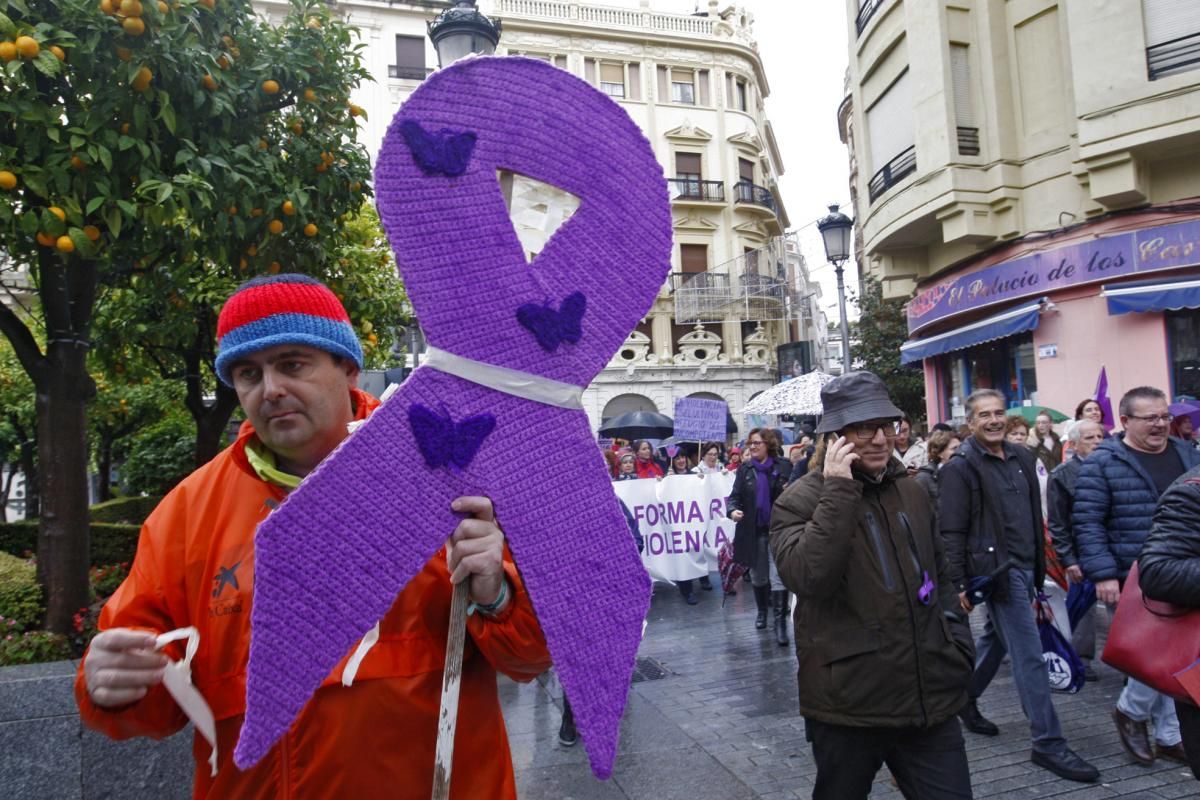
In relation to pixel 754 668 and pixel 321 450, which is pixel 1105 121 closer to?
pixel 754 668

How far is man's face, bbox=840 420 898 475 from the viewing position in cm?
304

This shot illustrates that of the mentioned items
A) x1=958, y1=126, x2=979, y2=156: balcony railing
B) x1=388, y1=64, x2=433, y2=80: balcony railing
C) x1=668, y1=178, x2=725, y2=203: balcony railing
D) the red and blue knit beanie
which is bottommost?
the red and blue knit beanie

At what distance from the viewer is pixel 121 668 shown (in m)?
1.56

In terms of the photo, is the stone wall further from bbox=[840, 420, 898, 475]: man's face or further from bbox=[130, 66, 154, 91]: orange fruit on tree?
bbox=[840, 420, 898, 475]: man's face

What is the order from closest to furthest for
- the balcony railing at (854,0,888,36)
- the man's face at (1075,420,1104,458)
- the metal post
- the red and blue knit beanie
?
Result: the red and blue knit beanie → the man's face at (1075,420,1104,458) → the metal post → the balcony railing at (854,0,888,36)

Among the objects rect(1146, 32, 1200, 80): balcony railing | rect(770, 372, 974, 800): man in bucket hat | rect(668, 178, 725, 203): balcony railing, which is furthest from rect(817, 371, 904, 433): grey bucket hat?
rect(668, 178, 725, 203): balcony railing

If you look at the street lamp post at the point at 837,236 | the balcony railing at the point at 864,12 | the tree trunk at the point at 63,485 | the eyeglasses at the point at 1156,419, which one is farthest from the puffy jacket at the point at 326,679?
the balcony railing at the point at 864,12

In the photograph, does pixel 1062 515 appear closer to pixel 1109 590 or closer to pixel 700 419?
pixel 1109 590

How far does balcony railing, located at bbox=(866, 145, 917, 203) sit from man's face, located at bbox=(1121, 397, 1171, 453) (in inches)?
479

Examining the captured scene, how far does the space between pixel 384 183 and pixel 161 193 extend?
7.49 feet

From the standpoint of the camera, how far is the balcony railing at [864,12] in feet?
55.1

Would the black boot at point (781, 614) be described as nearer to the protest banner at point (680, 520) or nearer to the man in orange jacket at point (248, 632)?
the protest banner at point (680, 520)

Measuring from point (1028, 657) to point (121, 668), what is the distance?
14.4 feet

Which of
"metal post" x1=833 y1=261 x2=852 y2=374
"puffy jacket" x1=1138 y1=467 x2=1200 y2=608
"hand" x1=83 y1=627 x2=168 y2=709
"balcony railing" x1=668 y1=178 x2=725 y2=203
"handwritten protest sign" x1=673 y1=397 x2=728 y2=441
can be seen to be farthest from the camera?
"balcony railing" x1=668 y1=178 x2=725 y2=203
